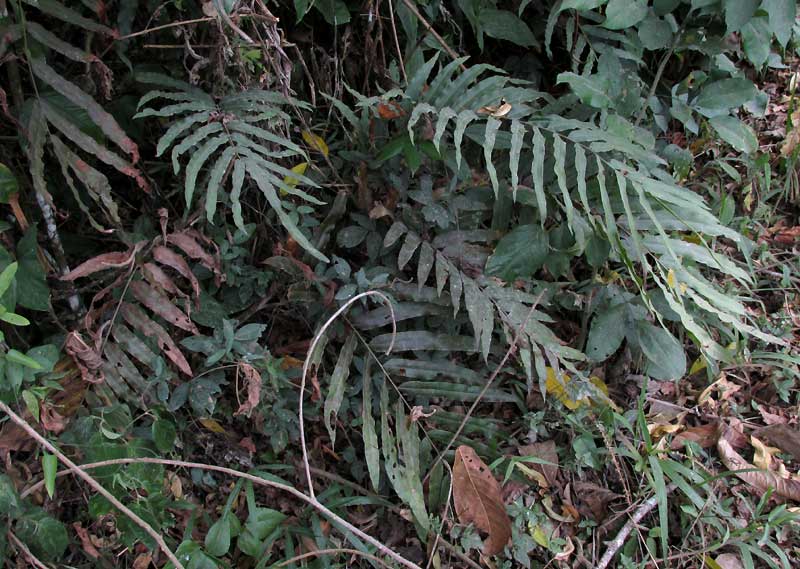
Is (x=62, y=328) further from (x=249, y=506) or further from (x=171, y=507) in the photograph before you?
(x=249, y=506)

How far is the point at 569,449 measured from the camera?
1.93 meters

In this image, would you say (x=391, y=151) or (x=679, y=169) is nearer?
(x=391, y=151)

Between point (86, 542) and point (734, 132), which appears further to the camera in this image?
point (734, 132)

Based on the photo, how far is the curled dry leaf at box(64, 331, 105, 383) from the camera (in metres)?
1.51

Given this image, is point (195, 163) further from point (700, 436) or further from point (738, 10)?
point (700, 436)

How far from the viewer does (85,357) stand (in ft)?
Answer: 5.01

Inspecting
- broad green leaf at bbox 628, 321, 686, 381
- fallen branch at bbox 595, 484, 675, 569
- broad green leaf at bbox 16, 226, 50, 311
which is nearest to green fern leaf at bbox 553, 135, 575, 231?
broad green leaf at bbox 628, 321, 686, 381

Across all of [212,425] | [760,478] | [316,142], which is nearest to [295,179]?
[316,142]

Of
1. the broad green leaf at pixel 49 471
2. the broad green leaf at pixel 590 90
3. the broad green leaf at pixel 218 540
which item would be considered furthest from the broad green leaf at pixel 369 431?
the broad green leaf at pixel 590 90

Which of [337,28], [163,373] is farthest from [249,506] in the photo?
[337,28]

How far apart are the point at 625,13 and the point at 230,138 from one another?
1146 millimetres

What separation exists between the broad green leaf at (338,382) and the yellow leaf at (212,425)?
0.93 ft

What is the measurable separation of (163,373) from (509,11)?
155 cm

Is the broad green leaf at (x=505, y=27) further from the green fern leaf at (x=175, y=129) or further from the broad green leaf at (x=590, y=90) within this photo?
the green fern leaf at (x=175, y=129)
